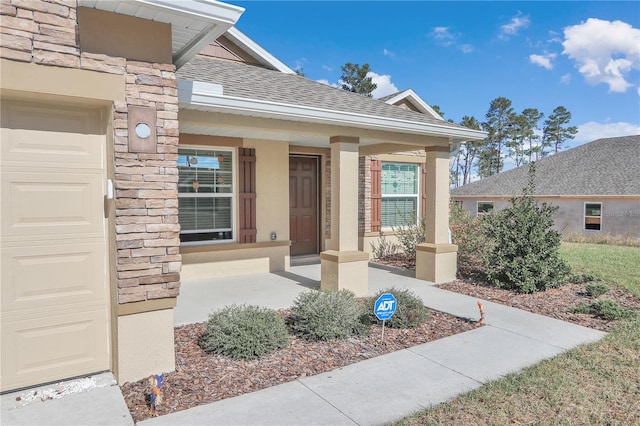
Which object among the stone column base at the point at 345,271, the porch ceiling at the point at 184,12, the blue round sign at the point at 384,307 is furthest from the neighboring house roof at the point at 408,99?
the porch ceiling at the point at 184,12

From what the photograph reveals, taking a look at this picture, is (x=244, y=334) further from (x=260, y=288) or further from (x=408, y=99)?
(x=408, y=99)

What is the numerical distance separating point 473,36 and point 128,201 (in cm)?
1428

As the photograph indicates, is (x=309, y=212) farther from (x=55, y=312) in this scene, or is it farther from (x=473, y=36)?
(x=473, y=36)

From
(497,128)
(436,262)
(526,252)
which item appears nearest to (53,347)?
(436,262)

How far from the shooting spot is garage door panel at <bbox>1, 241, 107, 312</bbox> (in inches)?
123

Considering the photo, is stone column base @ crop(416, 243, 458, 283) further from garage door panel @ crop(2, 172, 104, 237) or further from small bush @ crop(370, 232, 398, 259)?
garage door panel @ crop(2, 172, 104, 237)

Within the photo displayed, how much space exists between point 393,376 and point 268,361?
1.22 meters

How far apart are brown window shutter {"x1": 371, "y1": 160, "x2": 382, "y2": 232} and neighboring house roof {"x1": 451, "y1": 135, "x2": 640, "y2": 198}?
49.3ft

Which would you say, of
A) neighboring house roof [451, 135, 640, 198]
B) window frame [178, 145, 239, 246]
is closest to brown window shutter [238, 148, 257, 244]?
window frame [178, 145, 239, 246]

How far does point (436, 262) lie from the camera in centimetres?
742

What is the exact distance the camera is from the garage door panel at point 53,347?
316 cm

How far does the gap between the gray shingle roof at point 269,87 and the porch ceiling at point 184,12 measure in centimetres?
180

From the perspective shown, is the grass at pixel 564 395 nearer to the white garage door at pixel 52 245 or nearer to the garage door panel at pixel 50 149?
the white garage door at pixel 52 245

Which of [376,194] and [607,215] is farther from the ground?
[376,194]
